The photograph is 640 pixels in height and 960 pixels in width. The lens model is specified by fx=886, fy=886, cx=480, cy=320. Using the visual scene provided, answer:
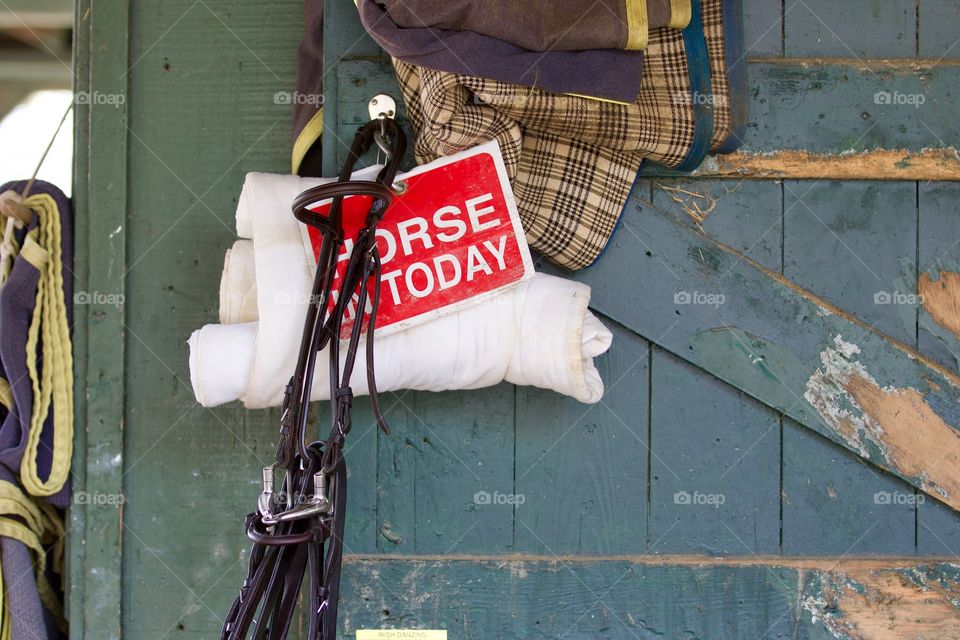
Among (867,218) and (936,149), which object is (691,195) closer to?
(867,218)

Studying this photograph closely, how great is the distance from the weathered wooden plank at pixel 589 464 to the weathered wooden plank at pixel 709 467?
28mm

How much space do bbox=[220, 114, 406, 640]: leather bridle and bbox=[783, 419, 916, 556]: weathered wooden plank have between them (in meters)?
0.73

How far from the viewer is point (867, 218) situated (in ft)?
4.92

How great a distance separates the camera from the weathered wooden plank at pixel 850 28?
1.50 m

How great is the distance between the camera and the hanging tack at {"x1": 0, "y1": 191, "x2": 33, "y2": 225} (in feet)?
5.62

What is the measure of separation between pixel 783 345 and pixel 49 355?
1.36 meters

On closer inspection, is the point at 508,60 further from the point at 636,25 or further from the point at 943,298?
the point at 943,298

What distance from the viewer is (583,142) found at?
142 cm

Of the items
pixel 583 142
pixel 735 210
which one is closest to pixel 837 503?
pixel 735 210

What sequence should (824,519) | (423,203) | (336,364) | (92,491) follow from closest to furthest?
(336,364) → (423,203) → (824,519) → (92,491)

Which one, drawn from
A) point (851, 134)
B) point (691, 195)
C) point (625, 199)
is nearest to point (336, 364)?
point (625, 199)

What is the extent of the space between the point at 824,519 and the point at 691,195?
59cm

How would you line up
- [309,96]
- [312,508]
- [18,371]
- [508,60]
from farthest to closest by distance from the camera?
[18,371], [309,96], [508,60], [312,508]

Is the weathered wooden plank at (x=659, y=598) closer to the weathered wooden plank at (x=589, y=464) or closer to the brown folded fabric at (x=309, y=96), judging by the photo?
the weathered wooden plank at (x=589, y=464)
